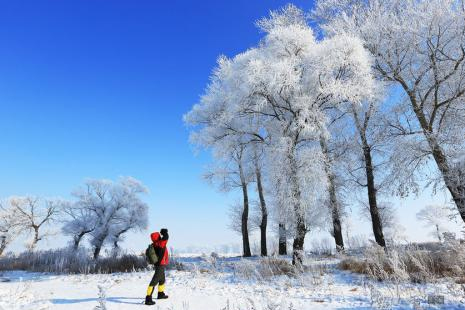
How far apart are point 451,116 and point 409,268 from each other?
6.70 metres

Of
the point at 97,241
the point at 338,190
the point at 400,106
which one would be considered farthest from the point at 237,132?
the point at 97,241

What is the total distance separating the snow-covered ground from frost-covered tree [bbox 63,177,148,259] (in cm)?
2293

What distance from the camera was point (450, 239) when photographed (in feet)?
22.9

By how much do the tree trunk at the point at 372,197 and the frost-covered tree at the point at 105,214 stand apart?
84.4ft

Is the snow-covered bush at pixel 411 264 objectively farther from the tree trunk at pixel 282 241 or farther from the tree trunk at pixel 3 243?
the tree trunk at pixel 3 243

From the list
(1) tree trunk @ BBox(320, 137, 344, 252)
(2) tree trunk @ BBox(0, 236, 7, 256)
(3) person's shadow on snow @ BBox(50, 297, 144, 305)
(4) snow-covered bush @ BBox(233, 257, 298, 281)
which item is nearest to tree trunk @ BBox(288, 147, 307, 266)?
(4) snow-covered bush @ BBox(233, 257, 298, 281)

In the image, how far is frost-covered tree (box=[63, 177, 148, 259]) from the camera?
3150cm

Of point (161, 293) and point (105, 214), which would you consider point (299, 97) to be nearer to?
point (161, 293)

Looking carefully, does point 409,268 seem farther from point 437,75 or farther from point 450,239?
point 437,75

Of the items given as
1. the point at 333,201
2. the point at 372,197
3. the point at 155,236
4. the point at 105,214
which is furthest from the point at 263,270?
the point at 105,214

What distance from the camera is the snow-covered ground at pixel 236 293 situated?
5.86 metres

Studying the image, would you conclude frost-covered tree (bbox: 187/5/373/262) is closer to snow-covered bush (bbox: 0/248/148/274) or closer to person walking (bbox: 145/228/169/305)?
person walking (bbox: 145/228/169/305)

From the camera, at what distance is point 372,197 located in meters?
14.4

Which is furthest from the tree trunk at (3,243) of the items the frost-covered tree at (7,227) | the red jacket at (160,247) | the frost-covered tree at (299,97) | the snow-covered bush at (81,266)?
the red jacket at (160,247)
